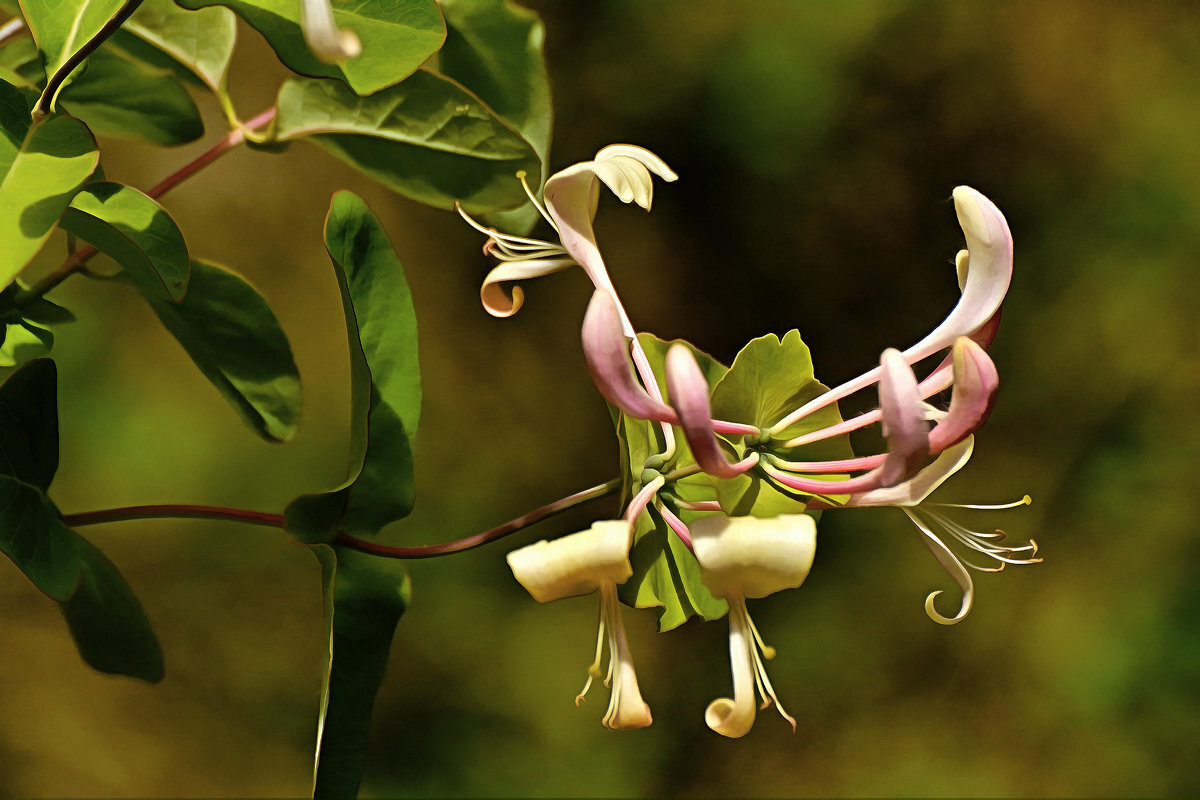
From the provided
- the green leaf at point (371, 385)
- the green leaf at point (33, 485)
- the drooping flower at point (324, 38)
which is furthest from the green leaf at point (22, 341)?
the drooping flower at point (324, 38)

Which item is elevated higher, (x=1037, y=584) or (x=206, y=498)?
(x=206, y=498)

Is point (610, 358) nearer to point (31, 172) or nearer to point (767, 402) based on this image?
point (767, 402)

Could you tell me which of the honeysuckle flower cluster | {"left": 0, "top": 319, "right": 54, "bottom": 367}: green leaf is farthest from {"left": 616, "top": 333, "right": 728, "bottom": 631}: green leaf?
{"left": 0, "top": 319, "right": 54, "bottom": 367}: green leaf

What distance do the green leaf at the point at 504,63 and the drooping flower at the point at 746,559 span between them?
0.68 feet

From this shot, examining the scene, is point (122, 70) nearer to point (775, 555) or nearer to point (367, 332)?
point (367, 332)

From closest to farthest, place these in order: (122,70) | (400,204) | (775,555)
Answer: (775,555)
(122,70)
(400,204)

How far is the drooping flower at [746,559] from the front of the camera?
9.2 inches

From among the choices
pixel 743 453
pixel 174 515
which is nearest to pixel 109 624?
pixel 174 515

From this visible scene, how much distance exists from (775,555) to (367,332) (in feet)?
0.56

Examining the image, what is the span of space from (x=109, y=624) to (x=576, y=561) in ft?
0.81

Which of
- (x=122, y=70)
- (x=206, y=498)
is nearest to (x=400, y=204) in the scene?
(x=206, y=498)

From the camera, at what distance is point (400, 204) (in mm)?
1123

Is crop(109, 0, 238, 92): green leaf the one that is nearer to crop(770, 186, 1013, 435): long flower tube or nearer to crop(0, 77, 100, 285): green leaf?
crop(0, 77, 100, 285): green leaf

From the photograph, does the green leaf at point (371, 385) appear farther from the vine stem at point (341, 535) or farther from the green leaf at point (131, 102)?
the green leaf at point (131, 102)
